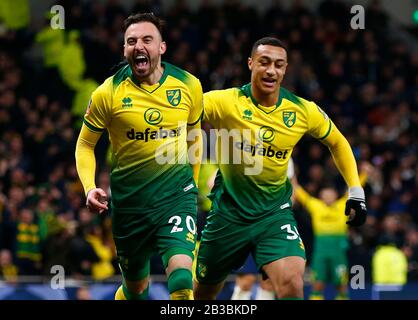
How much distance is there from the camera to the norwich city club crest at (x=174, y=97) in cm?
960

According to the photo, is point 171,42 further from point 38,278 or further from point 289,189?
point 289,189

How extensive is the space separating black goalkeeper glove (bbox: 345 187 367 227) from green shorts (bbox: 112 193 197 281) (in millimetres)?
1373

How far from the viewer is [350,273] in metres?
17.8

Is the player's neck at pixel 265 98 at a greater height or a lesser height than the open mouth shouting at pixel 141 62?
lesser

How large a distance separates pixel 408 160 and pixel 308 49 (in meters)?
3.26

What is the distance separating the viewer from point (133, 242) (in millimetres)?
9781

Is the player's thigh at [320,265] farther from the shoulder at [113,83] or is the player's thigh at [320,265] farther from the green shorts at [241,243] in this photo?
the shoulder at [113,83]

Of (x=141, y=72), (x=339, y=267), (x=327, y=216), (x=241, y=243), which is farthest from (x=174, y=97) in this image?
(x=339, y=267)

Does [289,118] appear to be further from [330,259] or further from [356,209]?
[330,259]

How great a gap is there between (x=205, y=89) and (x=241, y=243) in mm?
8178

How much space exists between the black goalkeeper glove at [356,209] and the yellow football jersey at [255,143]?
0.54 meters

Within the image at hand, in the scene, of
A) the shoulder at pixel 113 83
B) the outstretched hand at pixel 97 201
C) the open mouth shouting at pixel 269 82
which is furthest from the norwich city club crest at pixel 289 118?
the outstretched hand at pixel 97 201
